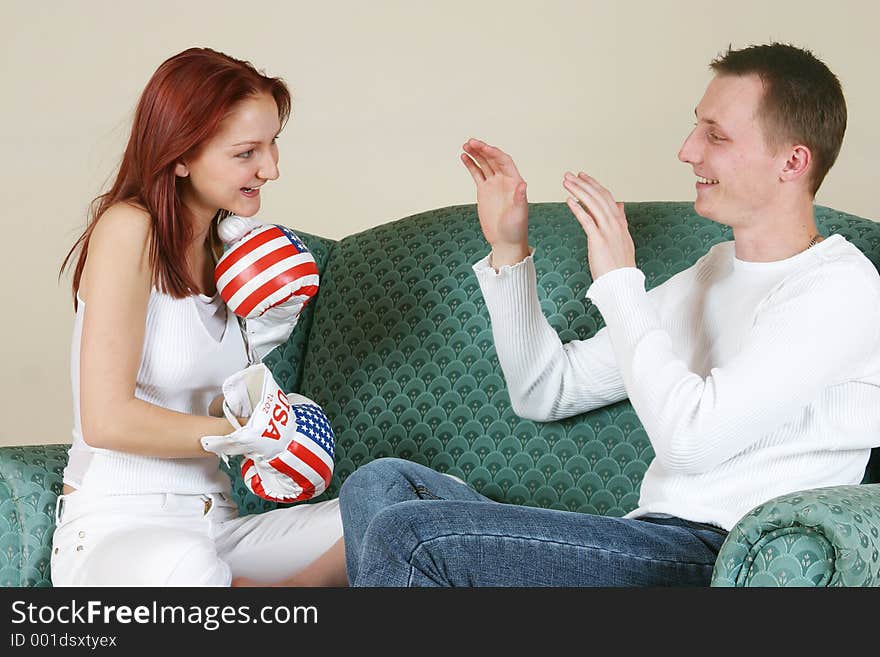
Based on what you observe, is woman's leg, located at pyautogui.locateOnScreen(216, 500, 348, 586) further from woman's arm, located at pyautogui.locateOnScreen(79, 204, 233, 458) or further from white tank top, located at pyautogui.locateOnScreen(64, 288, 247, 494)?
woman's arm, located at pyautogui.locateOnScreen(79, 204, 233, 458)

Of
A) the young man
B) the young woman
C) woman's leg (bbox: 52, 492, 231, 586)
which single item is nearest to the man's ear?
the young man

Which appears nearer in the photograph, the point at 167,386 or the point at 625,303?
the point at 625,303

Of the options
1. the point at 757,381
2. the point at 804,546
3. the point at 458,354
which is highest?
the point at 458,354

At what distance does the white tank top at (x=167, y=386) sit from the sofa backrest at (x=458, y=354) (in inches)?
16.1

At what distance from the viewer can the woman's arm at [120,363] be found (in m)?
1.67

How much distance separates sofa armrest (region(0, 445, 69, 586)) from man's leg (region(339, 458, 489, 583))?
50cm

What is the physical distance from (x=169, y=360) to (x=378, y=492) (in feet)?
1.29

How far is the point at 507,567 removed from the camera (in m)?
1.38

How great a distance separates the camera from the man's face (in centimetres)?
165

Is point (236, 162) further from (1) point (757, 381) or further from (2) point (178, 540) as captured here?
(1) point (757, 381)

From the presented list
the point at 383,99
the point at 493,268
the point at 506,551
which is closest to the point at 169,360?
the point at 493,268

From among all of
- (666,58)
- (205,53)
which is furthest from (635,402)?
(666,58)

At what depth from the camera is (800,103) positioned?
1.66 meters

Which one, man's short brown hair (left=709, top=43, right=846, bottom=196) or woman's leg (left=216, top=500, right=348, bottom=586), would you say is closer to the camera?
man's short brown hair (left=709, top=43, right=846, bottom=196)
